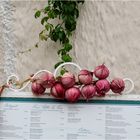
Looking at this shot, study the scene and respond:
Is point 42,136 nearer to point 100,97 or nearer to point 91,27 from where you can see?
point 100,97

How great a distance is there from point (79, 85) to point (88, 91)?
1.9 inches

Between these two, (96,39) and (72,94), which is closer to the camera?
(72,94)

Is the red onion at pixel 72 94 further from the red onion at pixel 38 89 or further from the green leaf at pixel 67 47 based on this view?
the green leaf at pixel 67 47

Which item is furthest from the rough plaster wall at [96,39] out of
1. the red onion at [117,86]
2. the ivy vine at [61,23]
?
the red onion at [117,86]

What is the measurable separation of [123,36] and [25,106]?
0.41 meters

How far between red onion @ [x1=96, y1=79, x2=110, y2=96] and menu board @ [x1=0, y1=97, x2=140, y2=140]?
0.07 feet

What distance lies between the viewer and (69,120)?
3.26 ft

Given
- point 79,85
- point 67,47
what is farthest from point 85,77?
point 67,47

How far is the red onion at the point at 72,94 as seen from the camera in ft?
3.24

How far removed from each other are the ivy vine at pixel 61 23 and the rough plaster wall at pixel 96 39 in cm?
2

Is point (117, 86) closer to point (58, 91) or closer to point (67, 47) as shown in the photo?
point (58, 91)

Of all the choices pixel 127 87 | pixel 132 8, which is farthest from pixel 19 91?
pixel 132 8

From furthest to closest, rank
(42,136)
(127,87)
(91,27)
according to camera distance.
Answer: (91,27), (127,87), (42,136)

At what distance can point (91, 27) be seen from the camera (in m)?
1.31
